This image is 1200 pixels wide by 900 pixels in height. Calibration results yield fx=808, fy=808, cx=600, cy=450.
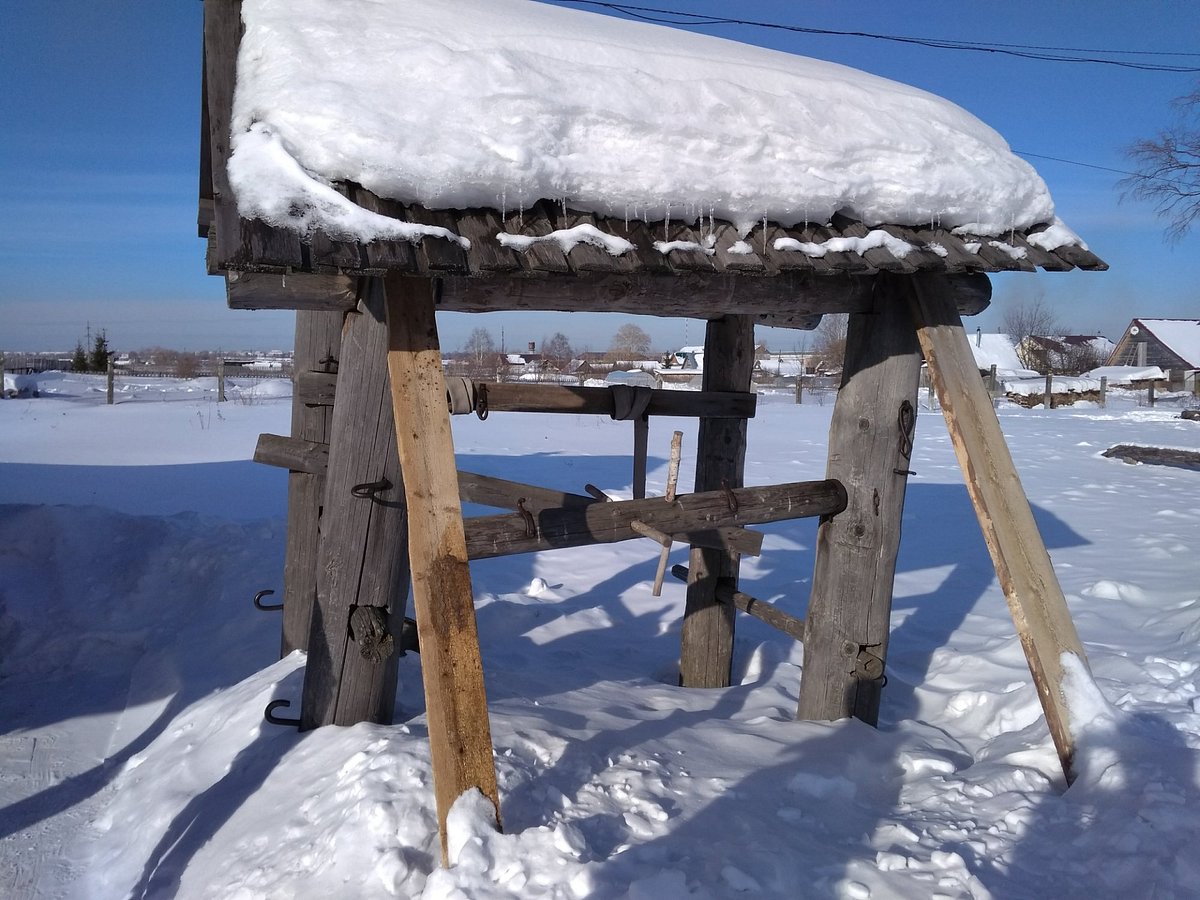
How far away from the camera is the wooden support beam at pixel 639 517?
276cm

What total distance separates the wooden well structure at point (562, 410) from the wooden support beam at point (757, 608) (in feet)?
0.13

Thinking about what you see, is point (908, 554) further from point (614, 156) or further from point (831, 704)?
point (614, 156)

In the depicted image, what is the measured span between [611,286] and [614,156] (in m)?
A: 0.50

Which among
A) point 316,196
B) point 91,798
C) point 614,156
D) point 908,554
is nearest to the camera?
point 316,196

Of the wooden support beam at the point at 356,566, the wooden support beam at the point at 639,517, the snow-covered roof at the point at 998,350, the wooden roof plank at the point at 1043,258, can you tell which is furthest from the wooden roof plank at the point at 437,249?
the snow-covered roof at the point at 998,350

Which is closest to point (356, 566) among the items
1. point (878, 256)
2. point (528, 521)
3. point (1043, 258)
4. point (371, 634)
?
point (371, 634)

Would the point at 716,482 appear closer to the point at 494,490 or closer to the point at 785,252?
the point at 494,490

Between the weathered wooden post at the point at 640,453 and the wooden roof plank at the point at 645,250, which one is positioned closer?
the wooden roof plank at the point at 645,250

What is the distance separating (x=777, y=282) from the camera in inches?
123

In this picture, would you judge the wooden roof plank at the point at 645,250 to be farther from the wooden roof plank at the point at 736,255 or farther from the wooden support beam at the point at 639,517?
the wooden support beam at the point at 639,517

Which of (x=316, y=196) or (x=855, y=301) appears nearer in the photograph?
(x=316, y=196)

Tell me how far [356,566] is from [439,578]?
3.57 feet

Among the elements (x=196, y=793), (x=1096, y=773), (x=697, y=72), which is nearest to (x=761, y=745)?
(x=1096, y=773)

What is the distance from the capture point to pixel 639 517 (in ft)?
10.1
